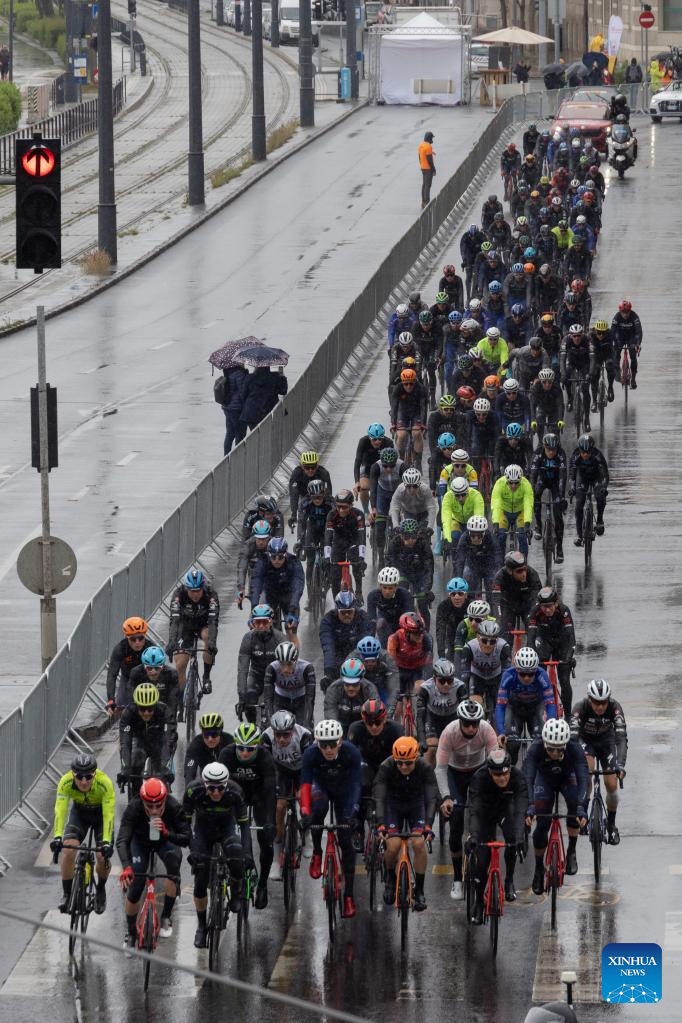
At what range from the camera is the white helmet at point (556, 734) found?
51.9ft

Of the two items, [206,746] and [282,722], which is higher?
[282,722]

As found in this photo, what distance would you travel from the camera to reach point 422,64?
266 ft

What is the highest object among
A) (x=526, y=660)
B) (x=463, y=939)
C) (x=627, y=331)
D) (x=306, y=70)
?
(x=306, y=70)

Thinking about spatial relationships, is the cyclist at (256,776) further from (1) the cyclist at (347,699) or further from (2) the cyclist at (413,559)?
(2) the cyclist at (413,559)

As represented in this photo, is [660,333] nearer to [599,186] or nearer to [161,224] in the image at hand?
[599,186]

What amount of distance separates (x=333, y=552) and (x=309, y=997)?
8.75 metres

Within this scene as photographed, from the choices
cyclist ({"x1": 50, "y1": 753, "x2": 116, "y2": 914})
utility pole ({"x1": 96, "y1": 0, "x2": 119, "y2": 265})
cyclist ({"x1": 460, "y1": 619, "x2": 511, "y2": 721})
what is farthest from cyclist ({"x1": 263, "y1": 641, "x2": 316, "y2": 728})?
utility pole ({"x1": 96, "y1": 0, "x2": 119, "y2": 265})

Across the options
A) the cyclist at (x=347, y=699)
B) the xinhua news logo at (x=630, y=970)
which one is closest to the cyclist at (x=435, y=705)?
the cyclist at (x=347, y=699)

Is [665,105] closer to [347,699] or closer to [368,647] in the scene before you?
[368,647]

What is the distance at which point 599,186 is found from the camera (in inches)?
1976

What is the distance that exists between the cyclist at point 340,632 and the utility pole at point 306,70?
189ft

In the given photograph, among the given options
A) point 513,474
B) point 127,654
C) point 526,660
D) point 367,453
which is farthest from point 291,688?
point 367,453

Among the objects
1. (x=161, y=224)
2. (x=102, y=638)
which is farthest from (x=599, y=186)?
(x=102, y=638)

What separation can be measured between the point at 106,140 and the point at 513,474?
28.4 m
